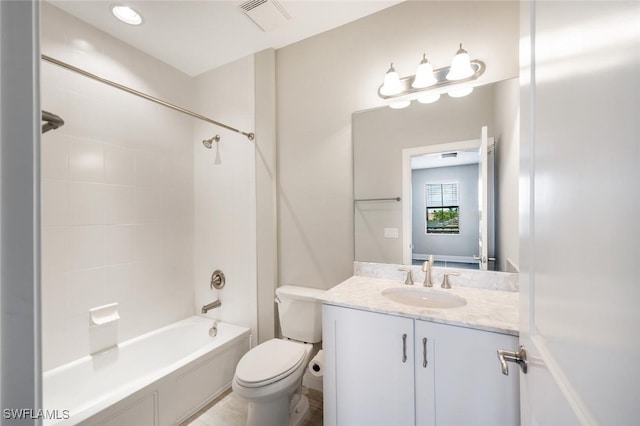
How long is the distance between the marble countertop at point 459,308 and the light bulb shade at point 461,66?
1.19 meters

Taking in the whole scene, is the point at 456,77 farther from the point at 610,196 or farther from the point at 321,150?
the point at 610,196

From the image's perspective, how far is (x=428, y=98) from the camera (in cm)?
156

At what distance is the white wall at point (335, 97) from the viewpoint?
1508mm

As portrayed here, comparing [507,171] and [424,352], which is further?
[507,171]

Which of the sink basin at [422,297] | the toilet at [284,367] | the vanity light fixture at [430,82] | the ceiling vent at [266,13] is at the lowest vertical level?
the toilet at [284,367]

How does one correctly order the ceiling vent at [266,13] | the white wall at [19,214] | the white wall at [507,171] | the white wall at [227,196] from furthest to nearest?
the white wall at [227,196] < the ceiling vent at [266,13] < the white wall at [507,171] < the white wall at [19,214]

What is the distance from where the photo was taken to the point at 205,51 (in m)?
2.10

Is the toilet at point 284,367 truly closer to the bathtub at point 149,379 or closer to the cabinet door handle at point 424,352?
the bathtub at point 149,379

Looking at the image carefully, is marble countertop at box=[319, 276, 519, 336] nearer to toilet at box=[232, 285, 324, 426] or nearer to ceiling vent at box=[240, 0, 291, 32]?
toilet at box=[232, 285, 324, 426]

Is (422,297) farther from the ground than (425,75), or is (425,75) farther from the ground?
(425,75)

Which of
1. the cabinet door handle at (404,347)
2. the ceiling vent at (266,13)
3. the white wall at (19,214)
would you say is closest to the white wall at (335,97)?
the ceiling vent at (266,13)

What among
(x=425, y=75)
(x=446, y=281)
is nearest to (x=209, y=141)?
(x=425, y=75)

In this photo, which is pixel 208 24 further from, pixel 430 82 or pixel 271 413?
pixel 271 413

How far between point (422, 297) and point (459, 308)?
285mm
